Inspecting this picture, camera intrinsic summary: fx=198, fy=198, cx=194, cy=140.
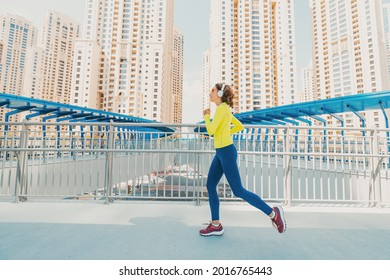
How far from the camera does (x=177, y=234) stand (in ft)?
8.39

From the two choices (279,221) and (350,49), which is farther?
(350,49)

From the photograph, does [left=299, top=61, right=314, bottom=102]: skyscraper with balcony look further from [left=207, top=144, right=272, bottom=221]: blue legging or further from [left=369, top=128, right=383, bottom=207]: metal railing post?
[left=207, top=144, right=272, bottom=221]: blue legging

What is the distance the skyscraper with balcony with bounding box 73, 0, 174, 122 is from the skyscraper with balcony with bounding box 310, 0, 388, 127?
2888 inches

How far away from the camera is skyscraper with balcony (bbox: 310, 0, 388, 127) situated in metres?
79.0

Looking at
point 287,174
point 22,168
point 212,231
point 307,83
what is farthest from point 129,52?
point 307,83

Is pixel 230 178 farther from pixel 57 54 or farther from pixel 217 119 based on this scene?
pixel 57 54

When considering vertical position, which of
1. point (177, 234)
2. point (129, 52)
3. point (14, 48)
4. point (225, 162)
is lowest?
point (177, 234)

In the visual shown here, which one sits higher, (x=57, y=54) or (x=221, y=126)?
(x=57, y=54)

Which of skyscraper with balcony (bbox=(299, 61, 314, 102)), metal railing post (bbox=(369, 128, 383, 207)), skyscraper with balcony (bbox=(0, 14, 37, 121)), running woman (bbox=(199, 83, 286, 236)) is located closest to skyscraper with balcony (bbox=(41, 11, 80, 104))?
skyscraper with balcony (bbox=(0, 14, 37, 121))

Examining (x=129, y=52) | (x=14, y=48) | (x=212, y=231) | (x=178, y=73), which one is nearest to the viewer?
(x=212, y=231)

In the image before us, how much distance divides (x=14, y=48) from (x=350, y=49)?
175 meters

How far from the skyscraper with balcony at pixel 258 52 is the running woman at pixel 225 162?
281 feet

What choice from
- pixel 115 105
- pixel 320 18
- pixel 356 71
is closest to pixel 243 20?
pixel 320 18
